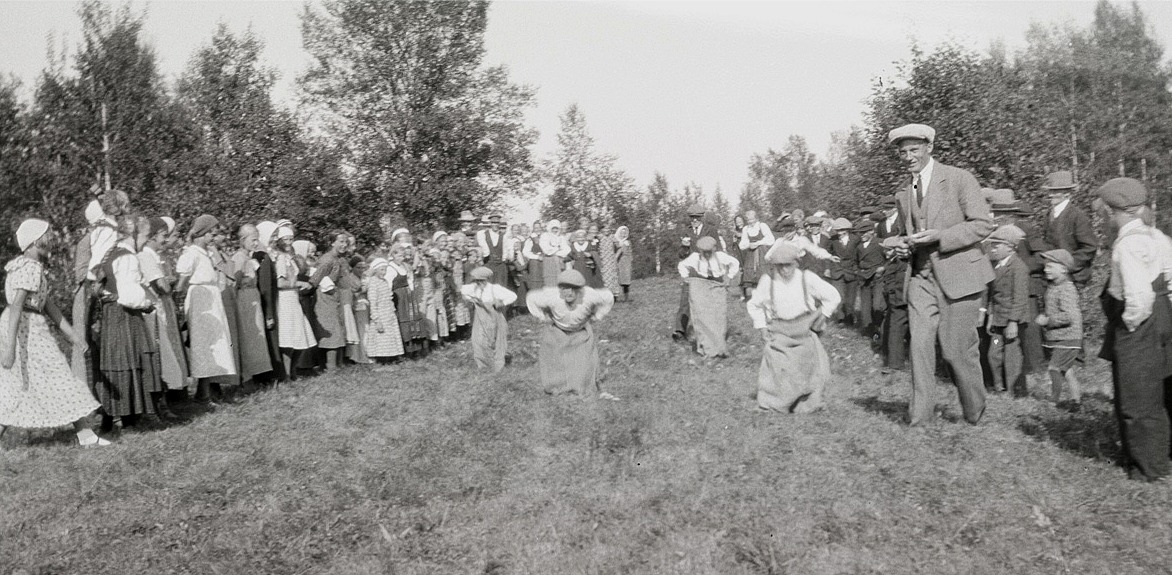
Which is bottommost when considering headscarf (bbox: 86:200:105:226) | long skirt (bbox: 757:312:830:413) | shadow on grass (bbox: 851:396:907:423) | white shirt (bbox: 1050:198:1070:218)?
shadow on grass (bbox: 851:396:907:423)

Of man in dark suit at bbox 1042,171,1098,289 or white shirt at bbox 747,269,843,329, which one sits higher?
man in dark suit at bbox 1042,171,1098,289

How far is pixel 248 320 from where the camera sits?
1138 centimetres

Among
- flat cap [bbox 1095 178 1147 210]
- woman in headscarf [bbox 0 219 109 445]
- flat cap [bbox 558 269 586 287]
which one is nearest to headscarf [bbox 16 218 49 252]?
woman in headscarf [bbox 0 219 109 445]

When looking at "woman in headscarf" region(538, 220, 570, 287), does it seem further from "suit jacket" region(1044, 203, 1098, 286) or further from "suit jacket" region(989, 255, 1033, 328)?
"suit jacket" region(989, 255, 1033, 328)

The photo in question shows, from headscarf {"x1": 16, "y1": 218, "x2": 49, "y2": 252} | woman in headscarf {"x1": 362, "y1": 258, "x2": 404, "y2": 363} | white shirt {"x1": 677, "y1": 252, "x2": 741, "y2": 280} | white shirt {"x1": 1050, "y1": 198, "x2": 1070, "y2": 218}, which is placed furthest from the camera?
woman in headscarf {"x1": 362, "y1": 258, "x2": 404, "y2": 363}

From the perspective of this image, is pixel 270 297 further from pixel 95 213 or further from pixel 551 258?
pixel 551 258

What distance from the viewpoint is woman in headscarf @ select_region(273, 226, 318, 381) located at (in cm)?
1196

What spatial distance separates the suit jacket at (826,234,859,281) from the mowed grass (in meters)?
6.31

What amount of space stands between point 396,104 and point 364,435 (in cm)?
2809

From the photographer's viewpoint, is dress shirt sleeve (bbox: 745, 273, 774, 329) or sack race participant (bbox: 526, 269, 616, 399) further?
sack race participant (bbox: 526, 269, 616, 399)

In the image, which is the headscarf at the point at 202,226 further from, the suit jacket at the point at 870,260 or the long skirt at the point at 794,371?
the suit jacket at the point at 870,260

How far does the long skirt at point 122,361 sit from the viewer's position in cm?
877

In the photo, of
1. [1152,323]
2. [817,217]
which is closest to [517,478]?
[1152,323]

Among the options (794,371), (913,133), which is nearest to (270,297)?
(794,371)
